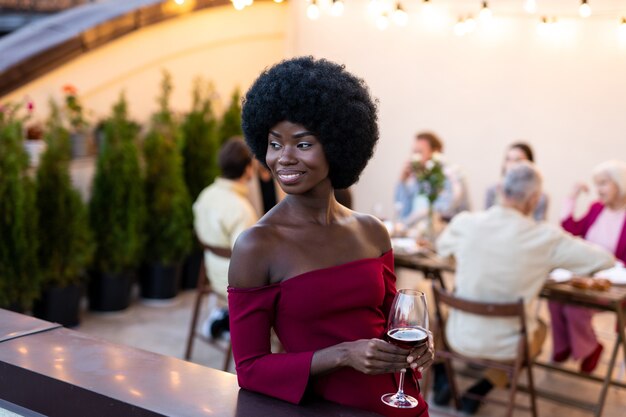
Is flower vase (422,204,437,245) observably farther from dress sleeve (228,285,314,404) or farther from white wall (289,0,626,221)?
dress sleeve (228,285,314,404)

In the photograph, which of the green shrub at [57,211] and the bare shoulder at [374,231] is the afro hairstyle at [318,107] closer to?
the bare shoulder at [374,231]

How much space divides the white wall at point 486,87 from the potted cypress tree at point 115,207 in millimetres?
2832

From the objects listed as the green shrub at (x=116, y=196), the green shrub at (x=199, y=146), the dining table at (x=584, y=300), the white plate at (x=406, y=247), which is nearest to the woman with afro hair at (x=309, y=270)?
the dining table at (x=584, y=300)

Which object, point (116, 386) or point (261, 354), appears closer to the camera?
point (116, 386)

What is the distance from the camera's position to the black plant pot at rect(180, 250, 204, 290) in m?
6.71

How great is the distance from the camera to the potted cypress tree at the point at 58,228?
17.6ft

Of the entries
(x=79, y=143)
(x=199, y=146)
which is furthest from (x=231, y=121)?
(x=79, y=143)

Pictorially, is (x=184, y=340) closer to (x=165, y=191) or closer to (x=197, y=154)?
(x=165, y=191)

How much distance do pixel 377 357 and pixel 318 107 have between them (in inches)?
21.0

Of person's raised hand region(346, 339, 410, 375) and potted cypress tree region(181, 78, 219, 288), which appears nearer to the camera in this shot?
person's raised hand region(346, 339, 410, 375)

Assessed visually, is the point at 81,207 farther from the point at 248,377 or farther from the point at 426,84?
the point at 248,377

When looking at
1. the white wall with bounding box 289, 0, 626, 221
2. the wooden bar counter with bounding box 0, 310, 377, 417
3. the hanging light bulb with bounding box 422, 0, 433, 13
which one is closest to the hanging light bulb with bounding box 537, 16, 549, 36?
the white wall with bounding box 289, 0, 626, 221

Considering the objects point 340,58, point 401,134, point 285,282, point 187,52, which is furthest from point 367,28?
point 285,282

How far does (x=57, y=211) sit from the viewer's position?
5398 mm
